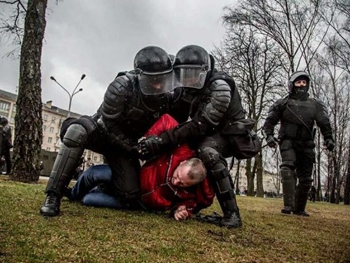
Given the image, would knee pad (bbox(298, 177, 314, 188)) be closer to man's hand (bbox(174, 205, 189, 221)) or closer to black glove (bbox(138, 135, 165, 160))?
man's hand (bbox(174, 205, 189, 221))

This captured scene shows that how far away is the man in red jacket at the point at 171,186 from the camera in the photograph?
2.75 meters

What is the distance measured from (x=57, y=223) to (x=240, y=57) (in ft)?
56.5

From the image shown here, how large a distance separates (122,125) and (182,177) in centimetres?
79

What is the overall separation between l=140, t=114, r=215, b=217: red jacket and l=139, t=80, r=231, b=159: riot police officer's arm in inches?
4.5

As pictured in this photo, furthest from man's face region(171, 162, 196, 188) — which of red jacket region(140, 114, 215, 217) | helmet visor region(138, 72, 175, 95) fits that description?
helmet visor region(138, 72, 175, 95)

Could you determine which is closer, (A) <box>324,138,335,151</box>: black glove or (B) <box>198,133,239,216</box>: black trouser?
(B) <box>198,133,239,216</box>: black trouser

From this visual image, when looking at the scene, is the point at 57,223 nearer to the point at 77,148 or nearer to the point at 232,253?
the point at 77,148

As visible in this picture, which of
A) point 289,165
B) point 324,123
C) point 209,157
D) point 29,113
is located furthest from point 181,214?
point 29,113

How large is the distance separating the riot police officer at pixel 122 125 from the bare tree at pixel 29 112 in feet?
13.2

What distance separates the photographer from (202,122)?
292 centimetres

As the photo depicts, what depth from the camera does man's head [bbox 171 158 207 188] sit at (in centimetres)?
267

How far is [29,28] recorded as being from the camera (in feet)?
22.7

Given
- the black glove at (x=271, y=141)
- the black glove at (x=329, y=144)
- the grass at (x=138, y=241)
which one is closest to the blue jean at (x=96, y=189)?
the grass at (x=138, y=241)

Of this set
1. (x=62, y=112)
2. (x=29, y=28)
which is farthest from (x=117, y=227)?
(x=62, y=112)
